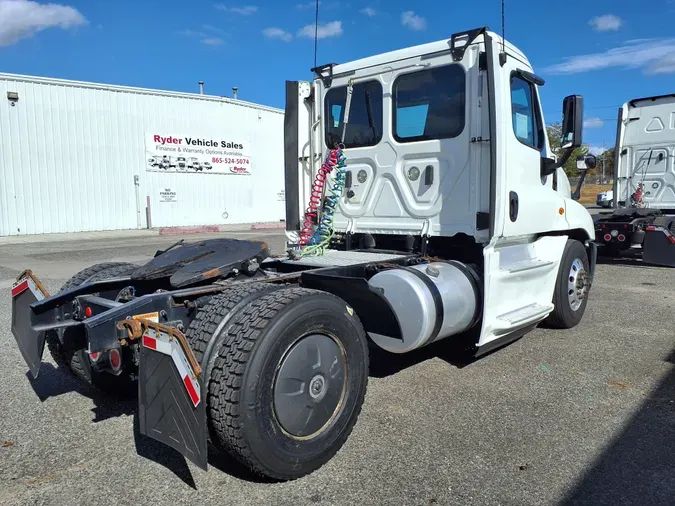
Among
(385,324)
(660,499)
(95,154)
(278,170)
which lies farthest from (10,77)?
(660,499)

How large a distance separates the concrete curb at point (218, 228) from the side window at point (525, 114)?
16235mm

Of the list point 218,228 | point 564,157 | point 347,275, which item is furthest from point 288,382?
point 218,228

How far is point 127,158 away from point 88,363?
713 inches

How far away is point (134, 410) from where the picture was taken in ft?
12.8

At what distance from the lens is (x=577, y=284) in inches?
232

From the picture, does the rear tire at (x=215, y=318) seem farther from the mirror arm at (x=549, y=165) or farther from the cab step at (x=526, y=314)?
the mirror arm at (x=549, y=165)

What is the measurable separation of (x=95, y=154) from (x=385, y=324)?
18370mm

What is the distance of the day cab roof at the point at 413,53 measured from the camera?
4430 millimetres

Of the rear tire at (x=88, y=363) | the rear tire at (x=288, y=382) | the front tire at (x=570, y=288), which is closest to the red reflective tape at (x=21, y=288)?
the rear tire at (x=88, y=363)

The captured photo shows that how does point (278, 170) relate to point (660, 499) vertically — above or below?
above

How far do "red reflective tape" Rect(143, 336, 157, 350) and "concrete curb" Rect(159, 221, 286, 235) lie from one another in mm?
17563

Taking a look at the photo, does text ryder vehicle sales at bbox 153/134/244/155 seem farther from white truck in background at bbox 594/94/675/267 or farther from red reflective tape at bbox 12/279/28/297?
red reflective tape at bbox 12/279/28/297

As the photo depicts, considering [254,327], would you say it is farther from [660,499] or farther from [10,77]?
[10,77]

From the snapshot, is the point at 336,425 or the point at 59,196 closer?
the point at 336,425
